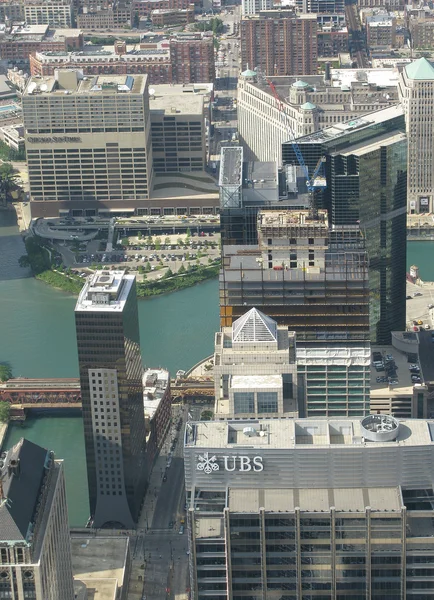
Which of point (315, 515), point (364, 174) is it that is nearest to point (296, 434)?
point (315, 515)

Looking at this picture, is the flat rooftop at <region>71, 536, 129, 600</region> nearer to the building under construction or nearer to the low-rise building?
the low-rise building

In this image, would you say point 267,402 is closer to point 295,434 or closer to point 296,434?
point 296,434

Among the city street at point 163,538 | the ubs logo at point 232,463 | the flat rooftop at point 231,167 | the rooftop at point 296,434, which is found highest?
the flat rooftop at point 231,167

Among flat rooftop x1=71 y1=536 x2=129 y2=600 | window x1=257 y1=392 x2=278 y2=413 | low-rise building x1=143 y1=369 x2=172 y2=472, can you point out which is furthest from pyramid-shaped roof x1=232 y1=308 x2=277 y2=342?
low-rise building x1=143 y1=369 x2=172 y2=472

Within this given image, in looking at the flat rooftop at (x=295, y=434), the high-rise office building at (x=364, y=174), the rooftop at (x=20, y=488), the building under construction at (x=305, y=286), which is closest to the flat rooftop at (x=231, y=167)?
the high-rise office building at (x=364, y=174)

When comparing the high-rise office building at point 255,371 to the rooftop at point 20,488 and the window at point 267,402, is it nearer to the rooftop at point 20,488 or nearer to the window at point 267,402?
the window at point 267,402

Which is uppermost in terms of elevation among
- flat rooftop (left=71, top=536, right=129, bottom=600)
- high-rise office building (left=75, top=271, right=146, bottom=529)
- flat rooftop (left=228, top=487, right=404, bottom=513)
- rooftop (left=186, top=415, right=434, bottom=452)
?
rooftop (left=186, top=415, right=434, bottom=452)

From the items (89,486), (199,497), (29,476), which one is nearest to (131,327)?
(89,486)
